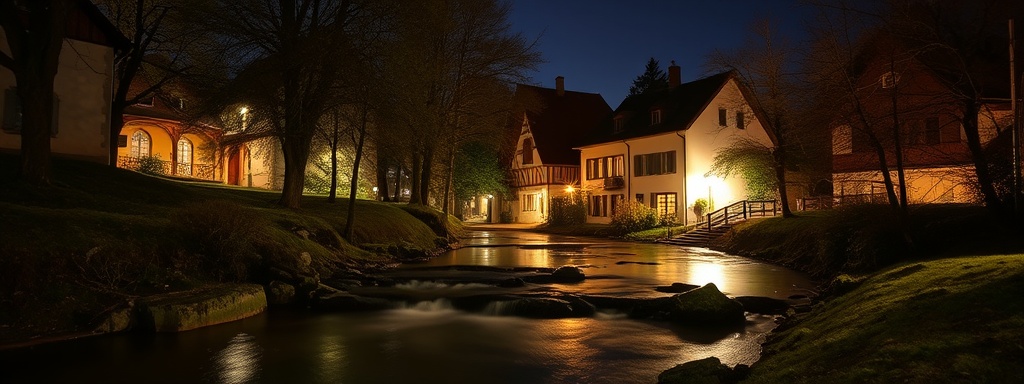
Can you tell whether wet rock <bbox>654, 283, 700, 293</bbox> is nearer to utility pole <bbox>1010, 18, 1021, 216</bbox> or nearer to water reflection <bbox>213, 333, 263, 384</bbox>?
utility pole <bbox>1010, 18, 1021, 216</bbox>

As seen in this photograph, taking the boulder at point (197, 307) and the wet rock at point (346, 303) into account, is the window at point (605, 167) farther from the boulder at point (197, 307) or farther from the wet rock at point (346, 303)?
the boulder at point (197, 307)

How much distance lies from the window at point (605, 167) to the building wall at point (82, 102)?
34978mm

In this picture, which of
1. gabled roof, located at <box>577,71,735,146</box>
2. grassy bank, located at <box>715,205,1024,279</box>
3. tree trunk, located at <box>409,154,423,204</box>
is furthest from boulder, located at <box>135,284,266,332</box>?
gabled roof, located at <box>577,71,735,146</box>

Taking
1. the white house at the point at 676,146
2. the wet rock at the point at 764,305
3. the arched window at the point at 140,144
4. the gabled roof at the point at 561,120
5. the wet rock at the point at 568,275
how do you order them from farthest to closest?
1. the gabled roof at the point at 561,120
2. the white house at the point at 676,146
3. the arched window at the point at 140,144
4. the wet rock at the point at 568,275
5. the wet rock at the point at 764,305

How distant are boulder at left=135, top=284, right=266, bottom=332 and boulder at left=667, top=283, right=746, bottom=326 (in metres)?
9.01

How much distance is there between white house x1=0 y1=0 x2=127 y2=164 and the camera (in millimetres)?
21781

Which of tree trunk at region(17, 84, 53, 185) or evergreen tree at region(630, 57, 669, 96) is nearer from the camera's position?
tree trunk at region(17, 84, 53, 185)

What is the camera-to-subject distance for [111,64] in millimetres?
23203

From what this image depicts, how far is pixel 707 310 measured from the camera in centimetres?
1336

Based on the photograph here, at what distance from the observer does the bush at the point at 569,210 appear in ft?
166

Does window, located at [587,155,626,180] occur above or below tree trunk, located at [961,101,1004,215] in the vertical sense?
above

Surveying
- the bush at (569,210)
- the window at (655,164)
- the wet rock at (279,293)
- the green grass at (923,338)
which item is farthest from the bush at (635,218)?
the green grass at (923,338)

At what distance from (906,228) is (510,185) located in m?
48.7

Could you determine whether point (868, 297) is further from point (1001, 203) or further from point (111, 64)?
point (111, 64)
